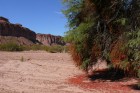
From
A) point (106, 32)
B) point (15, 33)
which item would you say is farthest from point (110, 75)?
point (15, 33)

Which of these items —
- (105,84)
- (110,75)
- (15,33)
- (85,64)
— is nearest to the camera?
(105,84)

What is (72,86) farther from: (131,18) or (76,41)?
(131,18)

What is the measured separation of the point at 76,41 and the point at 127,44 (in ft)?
11.3

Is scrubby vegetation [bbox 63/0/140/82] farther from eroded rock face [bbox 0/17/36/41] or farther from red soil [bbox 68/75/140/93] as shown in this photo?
eroded rock face [bbox 0/17/36/41]

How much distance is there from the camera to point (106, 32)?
17.1 m

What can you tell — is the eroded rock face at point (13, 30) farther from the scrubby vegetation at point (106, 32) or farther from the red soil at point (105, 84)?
the scrubby vegetation at point (106, 32)

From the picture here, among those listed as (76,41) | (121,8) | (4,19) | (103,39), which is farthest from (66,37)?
(4,19)

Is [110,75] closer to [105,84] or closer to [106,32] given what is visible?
[105,84]

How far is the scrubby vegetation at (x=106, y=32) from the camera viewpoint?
593 inches

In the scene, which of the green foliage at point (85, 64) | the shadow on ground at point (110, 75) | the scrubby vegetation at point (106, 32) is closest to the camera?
the scrubby vegetation at point (106, 32)

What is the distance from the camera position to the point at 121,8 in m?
16.2

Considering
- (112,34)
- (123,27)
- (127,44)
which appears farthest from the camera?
(112,34)

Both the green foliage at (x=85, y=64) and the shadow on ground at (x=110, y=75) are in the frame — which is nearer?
the green foliage at (x=85, y=64)

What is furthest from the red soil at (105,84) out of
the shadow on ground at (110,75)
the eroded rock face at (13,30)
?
the eroded rock face at (13,30)
